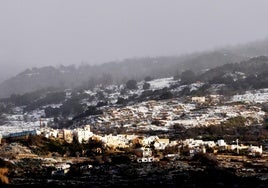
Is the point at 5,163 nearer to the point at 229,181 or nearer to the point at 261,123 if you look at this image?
the point at 229,181

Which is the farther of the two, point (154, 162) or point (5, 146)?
point (5, 146)

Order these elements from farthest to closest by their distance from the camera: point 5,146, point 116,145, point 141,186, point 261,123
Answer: point 261,123 < point 116,145 < point 5,146 < point 141,186

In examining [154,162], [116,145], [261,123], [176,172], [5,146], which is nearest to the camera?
[176,172]

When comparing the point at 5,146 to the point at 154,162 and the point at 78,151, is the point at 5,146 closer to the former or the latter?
the point at 78,151

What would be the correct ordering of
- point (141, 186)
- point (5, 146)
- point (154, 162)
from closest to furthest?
1. point (141, 186)
2. point (154, 162)
3. point (5, 146)

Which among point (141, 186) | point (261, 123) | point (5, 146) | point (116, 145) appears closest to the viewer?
point (141, 186)

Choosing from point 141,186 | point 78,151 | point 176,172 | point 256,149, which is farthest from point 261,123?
point 141,186

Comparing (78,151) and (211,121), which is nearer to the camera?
(78,151)

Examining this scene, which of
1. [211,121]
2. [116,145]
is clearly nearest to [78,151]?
[116,145]
